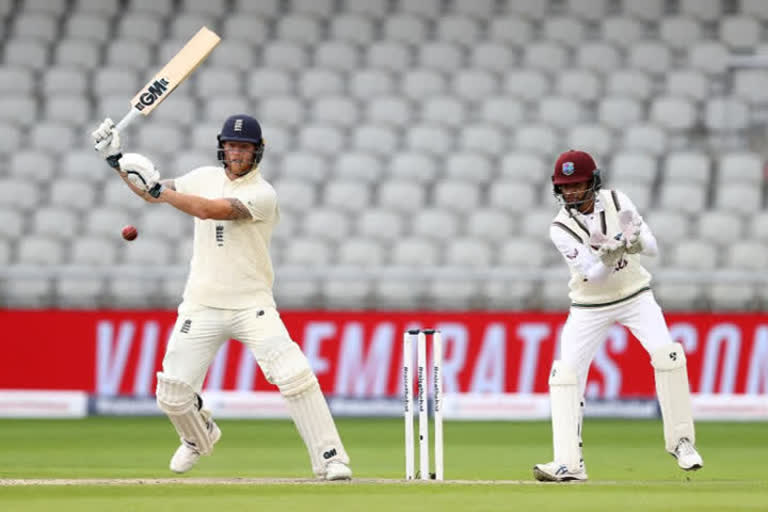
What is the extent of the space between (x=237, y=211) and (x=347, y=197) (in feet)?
22.1

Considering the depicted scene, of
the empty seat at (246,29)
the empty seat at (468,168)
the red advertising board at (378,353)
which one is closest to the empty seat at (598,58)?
the empty seat at (468,168)

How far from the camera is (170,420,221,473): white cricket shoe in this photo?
765 cm

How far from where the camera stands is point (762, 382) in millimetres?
12516

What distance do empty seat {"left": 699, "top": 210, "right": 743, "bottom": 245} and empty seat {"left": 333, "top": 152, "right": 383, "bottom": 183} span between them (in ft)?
9.72

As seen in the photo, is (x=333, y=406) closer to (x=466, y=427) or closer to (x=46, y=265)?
(x=466, y=427)

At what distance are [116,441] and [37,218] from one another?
4011mm

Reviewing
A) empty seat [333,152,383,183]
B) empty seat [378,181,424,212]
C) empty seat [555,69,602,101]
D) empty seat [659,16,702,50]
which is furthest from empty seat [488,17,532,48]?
empty seat [378,181,424,212]

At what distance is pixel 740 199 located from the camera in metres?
14.1

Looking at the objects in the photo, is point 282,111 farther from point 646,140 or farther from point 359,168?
point 646,140

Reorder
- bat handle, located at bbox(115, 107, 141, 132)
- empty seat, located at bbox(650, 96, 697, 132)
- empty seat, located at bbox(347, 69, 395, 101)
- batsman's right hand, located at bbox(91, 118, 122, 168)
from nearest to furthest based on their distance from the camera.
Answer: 1. batsman's right hand, located at bbox(91, 118, 122, 168)
2. bat handle, located at bbox(115, 107, 141, 132)
3. empty seat, located at bbox(650, 96, 697, 132)
4. empty seat, located at bbox(347, 69, 395, 101)

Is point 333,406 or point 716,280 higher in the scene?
point 716,280

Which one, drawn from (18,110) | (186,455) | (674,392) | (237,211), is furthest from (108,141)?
(18,110)

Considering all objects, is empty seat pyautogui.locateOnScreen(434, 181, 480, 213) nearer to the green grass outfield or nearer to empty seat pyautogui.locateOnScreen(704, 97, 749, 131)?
the green grass outfield

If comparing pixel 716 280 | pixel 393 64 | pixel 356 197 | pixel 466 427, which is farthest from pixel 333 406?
pixel 393 64
